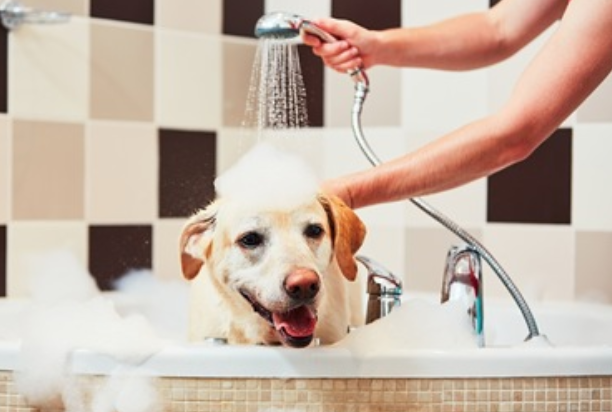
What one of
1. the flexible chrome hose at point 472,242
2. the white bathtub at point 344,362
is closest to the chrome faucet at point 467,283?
the flexible chrome hose at point 472,242

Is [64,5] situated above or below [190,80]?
above

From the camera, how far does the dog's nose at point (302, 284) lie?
3.64 feet

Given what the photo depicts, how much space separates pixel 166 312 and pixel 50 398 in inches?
23.8

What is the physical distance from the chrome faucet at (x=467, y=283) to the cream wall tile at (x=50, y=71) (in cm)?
88

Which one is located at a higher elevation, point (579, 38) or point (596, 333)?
point (579, 38)

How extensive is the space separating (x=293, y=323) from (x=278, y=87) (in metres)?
0.43

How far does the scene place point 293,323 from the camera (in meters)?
1.16

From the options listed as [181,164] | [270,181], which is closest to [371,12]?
[181,164]

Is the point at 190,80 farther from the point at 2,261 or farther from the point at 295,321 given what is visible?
the point at 295,321

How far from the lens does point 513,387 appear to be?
1.20 m

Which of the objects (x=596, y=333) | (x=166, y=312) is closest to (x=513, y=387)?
(x=596, y=333)

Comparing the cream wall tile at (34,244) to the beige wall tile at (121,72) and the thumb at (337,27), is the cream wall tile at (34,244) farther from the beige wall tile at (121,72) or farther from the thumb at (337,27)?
the thumb at (337,27)

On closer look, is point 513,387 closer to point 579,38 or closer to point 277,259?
point 277,259

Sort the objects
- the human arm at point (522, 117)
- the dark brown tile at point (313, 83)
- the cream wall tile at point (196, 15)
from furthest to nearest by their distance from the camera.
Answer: the cream wall tile at point (196, 15) < the dark brown tile at point (313, 83) < the human arm at point (522, 117)
